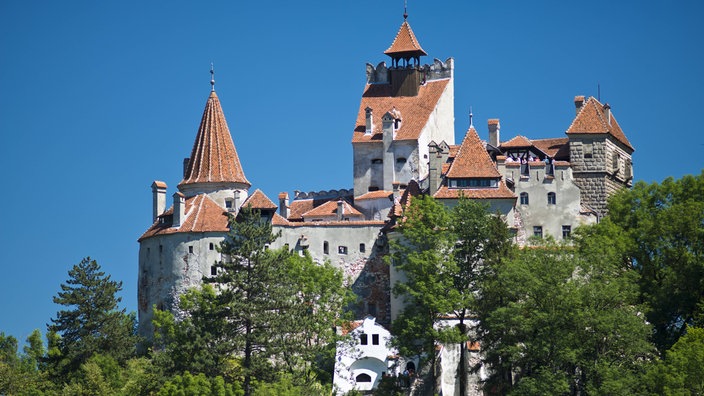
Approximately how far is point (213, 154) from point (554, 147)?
70.8 feet

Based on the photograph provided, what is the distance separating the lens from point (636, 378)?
297ft

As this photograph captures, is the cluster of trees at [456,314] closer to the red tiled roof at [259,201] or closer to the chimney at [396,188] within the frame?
the red tiled roof at [259,201]

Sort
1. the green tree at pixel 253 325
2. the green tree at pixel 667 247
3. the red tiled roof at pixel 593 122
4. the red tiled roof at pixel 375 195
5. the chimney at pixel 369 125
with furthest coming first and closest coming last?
1. the chimney at pixel 369 125
2. the red tiled roof at pixel 375 195
3. the red tiled roof at pixel 593 122
4. the green tree at pixel 667 247
5. the green tree at pixel 253 325

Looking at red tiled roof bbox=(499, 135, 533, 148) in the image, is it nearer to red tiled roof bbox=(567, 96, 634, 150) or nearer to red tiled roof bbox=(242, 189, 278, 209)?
red tiled roof bbox=(567, 96, 634, 150)

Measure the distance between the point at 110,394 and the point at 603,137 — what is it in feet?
113

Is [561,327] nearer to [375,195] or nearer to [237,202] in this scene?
[375,195]

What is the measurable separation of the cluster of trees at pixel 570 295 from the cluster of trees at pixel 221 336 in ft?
17.6

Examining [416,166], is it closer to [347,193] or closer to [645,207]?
[347,193]

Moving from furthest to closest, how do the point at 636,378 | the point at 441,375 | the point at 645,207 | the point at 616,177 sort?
the point at 616,177 → the point at 645,207 → the point at 441,375 → the point at 636,378

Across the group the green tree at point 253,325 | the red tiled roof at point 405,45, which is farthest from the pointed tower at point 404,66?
the green tree at point 253,325

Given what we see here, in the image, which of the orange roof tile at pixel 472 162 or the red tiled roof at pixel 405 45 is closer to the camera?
the orange roof tile at pixel 472 162

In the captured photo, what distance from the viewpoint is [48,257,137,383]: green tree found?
103938 mm

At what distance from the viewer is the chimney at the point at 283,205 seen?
111750 mm

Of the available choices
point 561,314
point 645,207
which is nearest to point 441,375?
point 561,314
